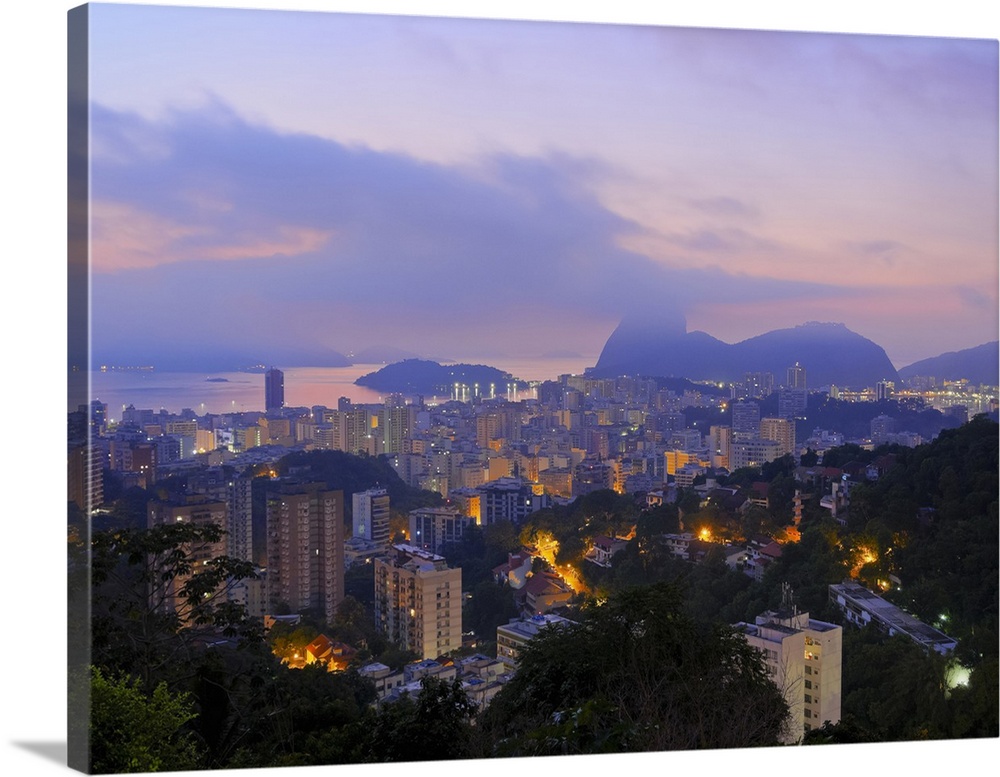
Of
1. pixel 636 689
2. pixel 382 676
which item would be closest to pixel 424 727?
pixel 382 676

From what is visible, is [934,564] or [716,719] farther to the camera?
[934,564]

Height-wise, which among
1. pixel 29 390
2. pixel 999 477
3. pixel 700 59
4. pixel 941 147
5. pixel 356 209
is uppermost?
pixel 700 59

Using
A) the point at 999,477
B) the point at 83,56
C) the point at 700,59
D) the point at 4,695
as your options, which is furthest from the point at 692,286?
the point at 4,695

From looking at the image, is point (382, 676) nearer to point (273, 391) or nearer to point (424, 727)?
point (424, 727)

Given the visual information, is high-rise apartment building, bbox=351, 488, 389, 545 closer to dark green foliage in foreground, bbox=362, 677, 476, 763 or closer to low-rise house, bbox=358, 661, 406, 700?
low-rise house, bbox=358, 661, 406, 700

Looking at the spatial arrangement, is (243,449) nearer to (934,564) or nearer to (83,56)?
(83,56)

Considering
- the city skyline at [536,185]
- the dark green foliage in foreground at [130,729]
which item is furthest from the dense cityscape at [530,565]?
the city skyline at [536,185]
